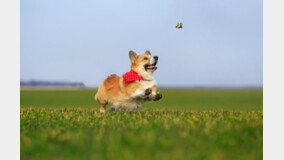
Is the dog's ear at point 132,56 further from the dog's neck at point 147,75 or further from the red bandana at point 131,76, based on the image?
the dog's neck at point 147,75

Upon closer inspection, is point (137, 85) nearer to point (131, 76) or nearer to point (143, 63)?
point (131, 76)

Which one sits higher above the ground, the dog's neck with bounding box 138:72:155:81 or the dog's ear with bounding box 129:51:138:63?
the dog's ear with bounding box 129:51:138:63

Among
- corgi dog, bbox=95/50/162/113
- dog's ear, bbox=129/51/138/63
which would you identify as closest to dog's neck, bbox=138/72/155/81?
corgi dog, bbox=95/50/162/113

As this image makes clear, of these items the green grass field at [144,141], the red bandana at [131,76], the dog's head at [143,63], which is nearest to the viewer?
the green grass field at [144,141]

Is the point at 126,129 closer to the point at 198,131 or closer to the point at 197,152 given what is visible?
the point at 198,131

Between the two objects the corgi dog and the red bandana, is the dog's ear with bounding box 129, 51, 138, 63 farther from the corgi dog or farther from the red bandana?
the red bandana

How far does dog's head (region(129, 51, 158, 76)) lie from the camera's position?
18.4 ft

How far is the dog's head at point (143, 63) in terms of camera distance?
18.4ft

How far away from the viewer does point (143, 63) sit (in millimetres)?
5684

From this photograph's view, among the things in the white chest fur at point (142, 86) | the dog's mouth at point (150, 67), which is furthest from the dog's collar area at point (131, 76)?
the dog's mouth at point (150, 67)

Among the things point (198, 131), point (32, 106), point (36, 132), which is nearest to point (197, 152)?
point (198, 131)

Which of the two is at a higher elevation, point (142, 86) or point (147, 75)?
point (147, 75)

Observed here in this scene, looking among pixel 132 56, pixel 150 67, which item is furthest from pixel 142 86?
pixel 132 56

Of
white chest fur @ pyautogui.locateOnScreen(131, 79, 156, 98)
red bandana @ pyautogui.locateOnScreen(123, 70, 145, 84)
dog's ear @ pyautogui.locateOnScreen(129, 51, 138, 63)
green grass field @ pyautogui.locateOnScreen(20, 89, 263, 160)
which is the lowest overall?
green grass field @ pyautogui.locateOnScreen(20, 89, 263, 160)
